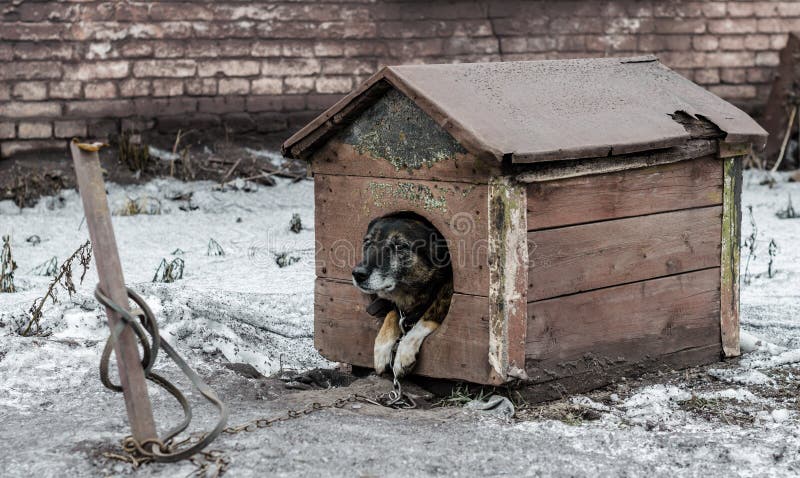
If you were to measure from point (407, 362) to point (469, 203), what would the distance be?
73 centimetres

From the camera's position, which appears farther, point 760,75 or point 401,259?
point 760,75

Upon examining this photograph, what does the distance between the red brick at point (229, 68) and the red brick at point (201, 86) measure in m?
0.06

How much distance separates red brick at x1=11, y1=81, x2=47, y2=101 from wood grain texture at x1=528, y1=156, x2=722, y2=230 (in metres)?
5.86

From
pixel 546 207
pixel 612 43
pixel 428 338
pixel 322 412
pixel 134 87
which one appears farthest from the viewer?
pixel 612 43

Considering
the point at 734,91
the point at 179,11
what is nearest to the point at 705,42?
the point at 734,91

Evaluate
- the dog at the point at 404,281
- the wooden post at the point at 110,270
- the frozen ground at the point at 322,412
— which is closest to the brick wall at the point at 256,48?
the frozen ground at the point at 322,412

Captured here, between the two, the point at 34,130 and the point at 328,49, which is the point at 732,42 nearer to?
the point at 328,49

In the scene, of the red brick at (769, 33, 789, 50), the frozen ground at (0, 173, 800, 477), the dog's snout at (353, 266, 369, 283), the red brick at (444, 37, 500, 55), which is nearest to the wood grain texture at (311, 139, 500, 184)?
the dog's snout at (353, 266, 369, 283)

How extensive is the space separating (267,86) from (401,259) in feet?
17.7

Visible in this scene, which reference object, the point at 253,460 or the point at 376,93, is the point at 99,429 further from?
the point at 376,93

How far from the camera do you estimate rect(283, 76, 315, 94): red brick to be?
930 centimetres

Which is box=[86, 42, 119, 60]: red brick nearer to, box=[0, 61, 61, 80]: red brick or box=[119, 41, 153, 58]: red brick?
box=[119, 41, 153, 58]: red brick

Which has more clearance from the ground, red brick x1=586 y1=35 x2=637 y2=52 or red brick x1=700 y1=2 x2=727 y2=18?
red brick x1=700 y1=2 x2=727 y2=18

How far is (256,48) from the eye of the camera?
30.1ft
